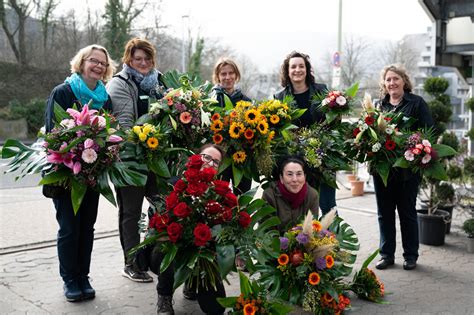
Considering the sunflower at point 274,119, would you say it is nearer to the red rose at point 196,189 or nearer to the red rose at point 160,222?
the red rose at point 196,189

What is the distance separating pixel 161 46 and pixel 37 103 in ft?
37.9

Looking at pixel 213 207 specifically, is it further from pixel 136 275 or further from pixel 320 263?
pixel 136 275

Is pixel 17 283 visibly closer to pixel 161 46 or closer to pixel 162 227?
pixel 162 227

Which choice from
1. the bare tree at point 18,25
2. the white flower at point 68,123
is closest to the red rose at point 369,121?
the white flower at point 68,123

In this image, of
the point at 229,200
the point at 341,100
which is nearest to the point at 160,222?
the point at 229,200

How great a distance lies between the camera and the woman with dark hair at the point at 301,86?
514cm

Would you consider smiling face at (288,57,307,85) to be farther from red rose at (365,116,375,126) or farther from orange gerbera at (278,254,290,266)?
orange gerbera at (278,254,290,266)

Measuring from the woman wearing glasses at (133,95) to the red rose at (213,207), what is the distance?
4.43ft

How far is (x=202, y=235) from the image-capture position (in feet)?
11.1

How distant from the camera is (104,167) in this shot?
385cm

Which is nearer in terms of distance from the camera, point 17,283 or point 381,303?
point 381,303

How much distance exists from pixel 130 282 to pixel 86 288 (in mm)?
503

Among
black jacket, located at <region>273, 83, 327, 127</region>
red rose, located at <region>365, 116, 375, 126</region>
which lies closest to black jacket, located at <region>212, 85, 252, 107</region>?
black jacket, located at <region>273, 83, 327, 127</region>

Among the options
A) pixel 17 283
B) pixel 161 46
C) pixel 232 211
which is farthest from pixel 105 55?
pixel 161 46
